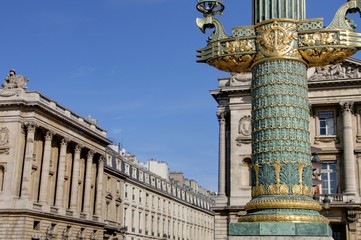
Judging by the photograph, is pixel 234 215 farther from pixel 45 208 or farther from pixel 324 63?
pixel 324 63

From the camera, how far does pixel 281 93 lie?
11.3 metres

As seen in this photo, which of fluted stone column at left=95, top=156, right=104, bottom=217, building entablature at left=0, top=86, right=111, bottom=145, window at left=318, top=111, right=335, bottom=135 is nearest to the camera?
window at left=318, top=111, right=335, bottom=135

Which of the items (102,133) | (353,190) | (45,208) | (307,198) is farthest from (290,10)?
(102,133)

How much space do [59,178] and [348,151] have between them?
30.3 metres

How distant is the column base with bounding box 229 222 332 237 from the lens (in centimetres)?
1011

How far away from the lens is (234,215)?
4966cm

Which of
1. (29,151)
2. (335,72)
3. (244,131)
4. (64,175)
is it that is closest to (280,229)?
(244,131)

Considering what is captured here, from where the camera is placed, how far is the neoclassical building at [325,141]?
48750 mm

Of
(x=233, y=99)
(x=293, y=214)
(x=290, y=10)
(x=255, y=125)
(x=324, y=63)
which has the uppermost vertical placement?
(x=233, y=99)

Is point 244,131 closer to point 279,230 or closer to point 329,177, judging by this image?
point 329,177

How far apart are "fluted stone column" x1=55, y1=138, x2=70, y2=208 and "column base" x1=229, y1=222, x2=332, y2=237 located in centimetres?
5169

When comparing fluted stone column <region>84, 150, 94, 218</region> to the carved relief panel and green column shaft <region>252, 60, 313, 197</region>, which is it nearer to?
the carved relief panel

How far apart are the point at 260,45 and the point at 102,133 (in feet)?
205

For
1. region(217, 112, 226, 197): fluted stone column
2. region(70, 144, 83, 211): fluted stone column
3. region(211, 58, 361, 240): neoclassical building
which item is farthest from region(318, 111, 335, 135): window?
region(70, 144, 83, 211): fluted stone column
